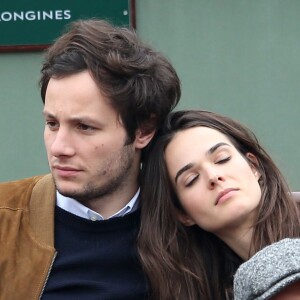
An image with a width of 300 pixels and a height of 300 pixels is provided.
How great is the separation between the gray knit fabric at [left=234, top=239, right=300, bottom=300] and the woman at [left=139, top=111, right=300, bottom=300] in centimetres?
66

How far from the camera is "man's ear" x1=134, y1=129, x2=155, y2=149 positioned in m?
2.98

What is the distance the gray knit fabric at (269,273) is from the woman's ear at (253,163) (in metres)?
0.81

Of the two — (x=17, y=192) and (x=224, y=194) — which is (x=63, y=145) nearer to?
(x=17, y=192)

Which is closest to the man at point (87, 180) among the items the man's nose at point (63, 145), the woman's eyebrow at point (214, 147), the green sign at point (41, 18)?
the man's nose at point (63, 145)

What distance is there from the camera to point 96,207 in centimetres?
297

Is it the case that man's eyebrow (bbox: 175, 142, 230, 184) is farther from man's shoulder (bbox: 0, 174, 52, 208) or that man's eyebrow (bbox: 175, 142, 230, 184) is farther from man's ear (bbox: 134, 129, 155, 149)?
man's shoulder (bbox: 0, 174, 52, 208)

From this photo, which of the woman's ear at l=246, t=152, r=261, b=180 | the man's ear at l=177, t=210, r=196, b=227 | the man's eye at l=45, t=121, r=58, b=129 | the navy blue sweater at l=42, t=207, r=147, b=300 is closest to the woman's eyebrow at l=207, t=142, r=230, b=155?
the woman's ear at l=246, t=152, r=261, b=180

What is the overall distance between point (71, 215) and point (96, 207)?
0.09m

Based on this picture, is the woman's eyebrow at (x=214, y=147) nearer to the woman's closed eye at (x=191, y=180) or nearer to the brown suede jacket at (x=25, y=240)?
the woman's closed eye at (x=191, y=180)

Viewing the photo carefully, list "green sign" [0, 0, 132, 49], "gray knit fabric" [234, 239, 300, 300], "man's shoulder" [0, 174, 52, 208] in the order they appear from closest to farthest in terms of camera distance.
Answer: "gray knit fabric" [234, 239, 300, 300], "man's shoulder" [0, 174, 52, 208], "green sign" [0, 0, 132, 49]

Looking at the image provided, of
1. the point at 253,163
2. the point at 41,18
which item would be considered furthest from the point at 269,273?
the point at 41,18

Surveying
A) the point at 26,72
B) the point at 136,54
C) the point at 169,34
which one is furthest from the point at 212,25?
the point at 136,54

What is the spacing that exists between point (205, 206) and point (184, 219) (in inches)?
6.4

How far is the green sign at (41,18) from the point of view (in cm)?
505
